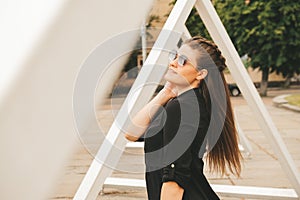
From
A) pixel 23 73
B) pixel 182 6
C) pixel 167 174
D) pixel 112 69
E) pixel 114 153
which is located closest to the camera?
pixel 23 73

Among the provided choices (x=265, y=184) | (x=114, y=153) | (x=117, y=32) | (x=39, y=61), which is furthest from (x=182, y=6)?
(x=265, y=184)

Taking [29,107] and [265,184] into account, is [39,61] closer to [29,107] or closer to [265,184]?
[29,107]

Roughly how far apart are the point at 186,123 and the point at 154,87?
213mm

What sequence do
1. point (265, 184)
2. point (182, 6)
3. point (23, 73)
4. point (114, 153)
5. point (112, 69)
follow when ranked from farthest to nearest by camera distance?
point (265, 184) < point (182, 6) < point (114, 153) < point (112, 69) < point (23, 73)

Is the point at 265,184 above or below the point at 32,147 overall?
below

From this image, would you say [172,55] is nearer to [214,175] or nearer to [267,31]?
[214,175]

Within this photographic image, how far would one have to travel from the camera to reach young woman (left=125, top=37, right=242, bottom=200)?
1.01 metres

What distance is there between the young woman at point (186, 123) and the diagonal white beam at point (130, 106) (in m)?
0.04

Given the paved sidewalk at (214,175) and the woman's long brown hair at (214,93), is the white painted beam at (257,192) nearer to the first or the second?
the paved sidewalk at (214,175)

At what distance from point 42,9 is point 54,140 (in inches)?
7.5

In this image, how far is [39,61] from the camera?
23.9 inches

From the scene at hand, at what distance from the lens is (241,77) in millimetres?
1514

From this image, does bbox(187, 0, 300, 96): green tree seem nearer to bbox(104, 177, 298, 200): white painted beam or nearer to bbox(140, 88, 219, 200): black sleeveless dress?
bbox(104, 177, 298, 200): white painted beam

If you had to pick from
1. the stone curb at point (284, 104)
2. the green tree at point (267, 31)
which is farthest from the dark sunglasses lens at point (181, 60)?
the green tree at point (267, 31)
